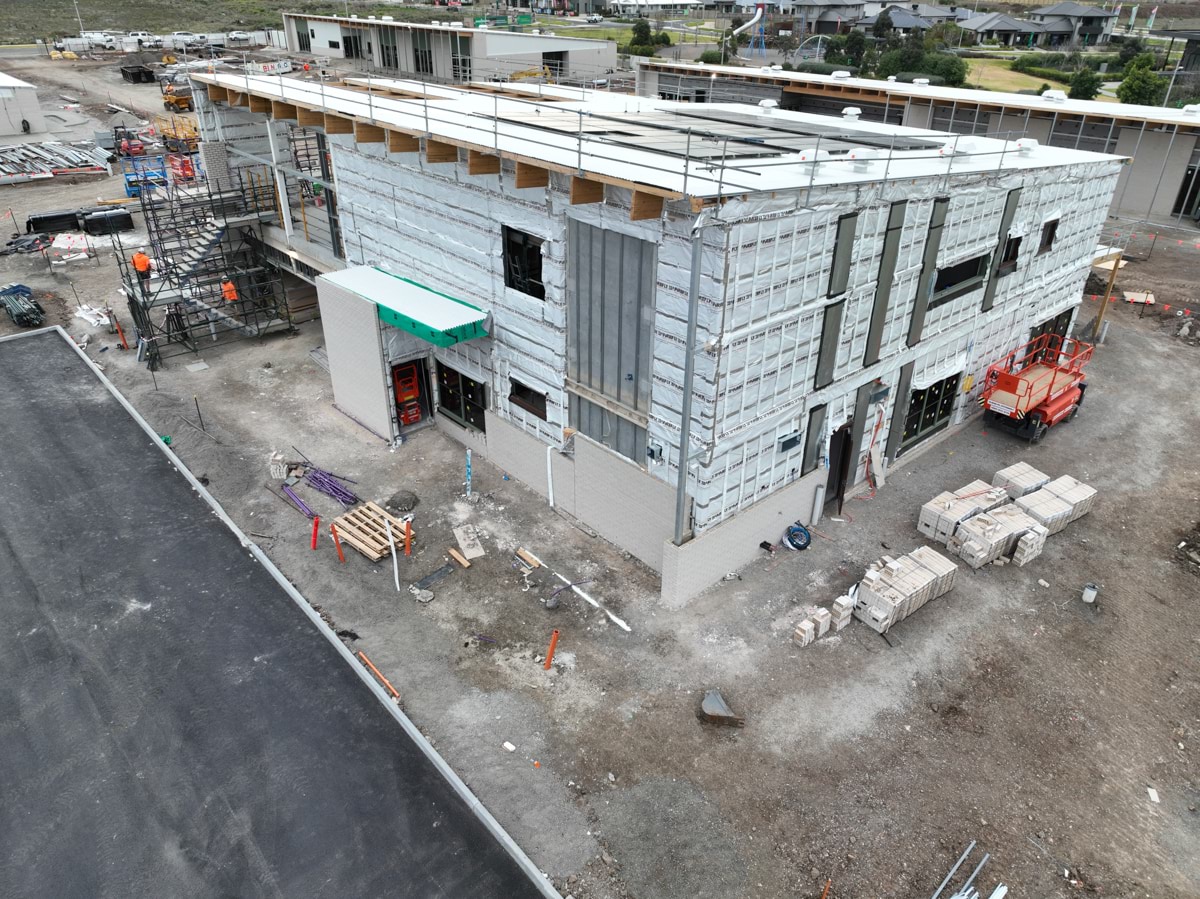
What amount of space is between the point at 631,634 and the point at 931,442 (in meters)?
11.4

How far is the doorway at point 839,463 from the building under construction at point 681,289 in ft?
0.22

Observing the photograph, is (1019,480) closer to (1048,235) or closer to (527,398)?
(1048,235)

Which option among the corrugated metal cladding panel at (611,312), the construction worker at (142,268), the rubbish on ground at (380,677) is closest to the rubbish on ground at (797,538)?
the corrugated metal cladding panel at (611,312)

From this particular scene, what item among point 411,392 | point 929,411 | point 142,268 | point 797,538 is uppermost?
point 142,268

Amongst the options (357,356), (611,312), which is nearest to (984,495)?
(611,312)

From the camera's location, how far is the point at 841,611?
15078 mm

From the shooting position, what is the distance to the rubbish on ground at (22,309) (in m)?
28.0

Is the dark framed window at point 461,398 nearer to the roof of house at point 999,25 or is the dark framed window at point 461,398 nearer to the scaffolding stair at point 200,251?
the scaffolding stair at point 200,251

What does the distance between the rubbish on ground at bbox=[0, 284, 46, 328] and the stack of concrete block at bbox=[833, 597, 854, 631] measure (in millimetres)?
29402

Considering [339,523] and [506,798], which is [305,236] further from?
[506,798]

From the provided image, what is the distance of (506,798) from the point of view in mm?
11836

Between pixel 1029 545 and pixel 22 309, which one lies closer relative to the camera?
pixel 1029 545

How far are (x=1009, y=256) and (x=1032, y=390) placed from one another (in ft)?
12.4

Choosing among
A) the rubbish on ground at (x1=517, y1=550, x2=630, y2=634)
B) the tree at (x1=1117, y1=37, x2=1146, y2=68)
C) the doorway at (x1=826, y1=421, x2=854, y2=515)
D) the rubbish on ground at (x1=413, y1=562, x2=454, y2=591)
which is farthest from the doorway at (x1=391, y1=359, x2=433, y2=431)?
the tree at (x1=1117, y1=37, x2=1146, y2=68)
